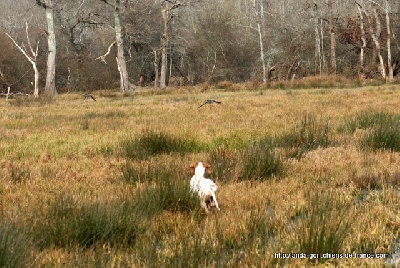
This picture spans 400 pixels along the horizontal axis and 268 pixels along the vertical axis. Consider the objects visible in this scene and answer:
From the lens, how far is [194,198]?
144 inches

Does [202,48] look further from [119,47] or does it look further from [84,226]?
[84,226]

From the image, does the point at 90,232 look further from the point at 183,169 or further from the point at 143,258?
the point at 183,169

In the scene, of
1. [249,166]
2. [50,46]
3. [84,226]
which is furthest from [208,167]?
[50,46]

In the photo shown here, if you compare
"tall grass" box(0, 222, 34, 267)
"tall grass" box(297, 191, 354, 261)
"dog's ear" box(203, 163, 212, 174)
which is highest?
"dog's ear" box(203, 163, 212, 174)

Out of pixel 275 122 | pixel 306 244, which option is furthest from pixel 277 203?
pixel 275 122

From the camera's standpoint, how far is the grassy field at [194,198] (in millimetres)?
2738

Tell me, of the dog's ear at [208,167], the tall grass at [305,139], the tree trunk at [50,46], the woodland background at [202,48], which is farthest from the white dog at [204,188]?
the woodland background at [202,48]

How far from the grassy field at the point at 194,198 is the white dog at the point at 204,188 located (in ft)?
0.32

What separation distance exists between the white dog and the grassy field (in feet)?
0.32

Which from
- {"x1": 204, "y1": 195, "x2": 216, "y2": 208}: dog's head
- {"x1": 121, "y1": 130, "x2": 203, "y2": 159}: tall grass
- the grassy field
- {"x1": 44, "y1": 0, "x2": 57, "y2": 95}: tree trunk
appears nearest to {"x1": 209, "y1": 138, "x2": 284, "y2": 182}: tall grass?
the grassy field

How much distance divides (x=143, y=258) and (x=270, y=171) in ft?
9.05

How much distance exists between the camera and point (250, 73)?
39.2 m

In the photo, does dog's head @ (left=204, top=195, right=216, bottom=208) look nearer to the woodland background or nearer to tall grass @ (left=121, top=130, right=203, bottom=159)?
tall grass @ (left=121, top=130, right=203, bottom=159)

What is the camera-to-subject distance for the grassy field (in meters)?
2.74
